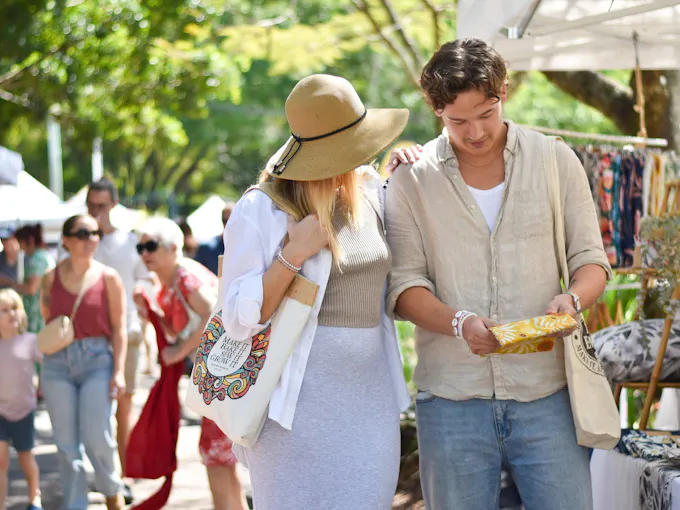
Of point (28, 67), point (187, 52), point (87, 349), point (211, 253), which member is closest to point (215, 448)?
point (87, 349)

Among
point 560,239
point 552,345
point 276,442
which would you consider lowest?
point 276,442

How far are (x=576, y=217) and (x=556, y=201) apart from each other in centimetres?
9

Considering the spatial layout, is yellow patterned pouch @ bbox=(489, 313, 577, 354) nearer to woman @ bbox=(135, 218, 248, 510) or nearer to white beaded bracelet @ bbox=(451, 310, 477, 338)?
white beaded bracelet @ bbox=(451, 310, 477, 338)

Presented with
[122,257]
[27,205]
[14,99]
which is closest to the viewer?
[122,257]

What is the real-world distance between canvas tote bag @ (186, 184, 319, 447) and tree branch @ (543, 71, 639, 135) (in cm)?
562

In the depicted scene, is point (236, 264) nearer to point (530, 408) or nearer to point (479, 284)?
Result: point (479, 284)

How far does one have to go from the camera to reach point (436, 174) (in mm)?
3344

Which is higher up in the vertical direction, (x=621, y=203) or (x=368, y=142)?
(x=368, y=142)

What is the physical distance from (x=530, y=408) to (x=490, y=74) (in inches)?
41.3

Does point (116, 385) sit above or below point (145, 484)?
above

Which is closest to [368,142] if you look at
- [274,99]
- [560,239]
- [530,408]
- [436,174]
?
[436,174]

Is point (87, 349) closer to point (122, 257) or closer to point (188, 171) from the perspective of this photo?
point (122, 257)

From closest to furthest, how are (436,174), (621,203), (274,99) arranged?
1. (436,174)
2. (621,203)
3. (274,99)

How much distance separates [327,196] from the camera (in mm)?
3244
